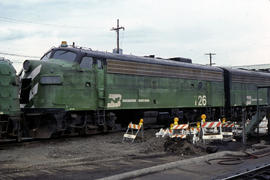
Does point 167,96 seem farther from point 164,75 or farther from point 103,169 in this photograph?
A: point 103,169

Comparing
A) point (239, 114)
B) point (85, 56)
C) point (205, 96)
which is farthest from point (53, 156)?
point (239, 114)

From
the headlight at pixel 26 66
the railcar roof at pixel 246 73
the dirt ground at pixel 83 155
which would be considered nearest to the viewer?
the dirt ground at pixel 83 155

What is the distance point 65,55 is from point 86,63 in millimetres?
1001

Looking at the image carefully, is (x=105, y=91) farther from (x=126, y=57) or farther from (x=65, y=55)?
(x=65, y=55)

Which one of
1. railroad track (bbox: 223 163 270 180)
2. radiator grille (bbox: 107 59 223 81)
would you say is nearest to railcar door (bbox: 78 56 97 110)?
radiator grille (bbox: 107 59 223 81)

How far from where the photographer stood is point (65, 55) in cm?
1390

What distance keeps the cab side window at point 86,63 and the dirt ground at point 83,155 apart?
9.95 feet

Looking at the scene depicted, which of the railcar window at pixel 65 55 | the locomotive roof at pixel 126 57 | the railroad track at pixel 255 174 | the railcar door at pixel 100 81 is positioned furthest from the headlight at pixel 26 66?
the railroad track at pixel 255 174

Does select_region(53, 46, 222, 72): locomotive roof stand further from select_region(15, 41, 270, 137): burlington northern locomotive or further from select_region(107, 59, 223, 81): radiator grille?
select_region(107, 59, 223, 81): radiator grille

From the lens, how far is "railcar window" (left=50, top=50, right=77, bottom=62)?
13.6 meters

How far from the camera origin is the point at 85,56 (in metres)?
13.7

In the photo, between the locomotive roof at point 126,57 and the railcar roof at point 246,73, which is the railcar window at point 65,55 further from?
the railcar roof at point 246,73

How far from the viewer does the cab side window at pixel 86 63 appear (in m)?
13.6

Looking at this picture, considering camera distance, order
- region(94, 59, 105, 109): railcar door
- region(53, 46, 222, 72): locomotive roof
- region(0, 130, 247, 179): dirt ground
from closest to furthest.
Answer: region(0, 130, 247, 179): dirt ground < region(53, 46, 222, 72): locomotive roof < region(94, 59, 105, 109): railcar door
